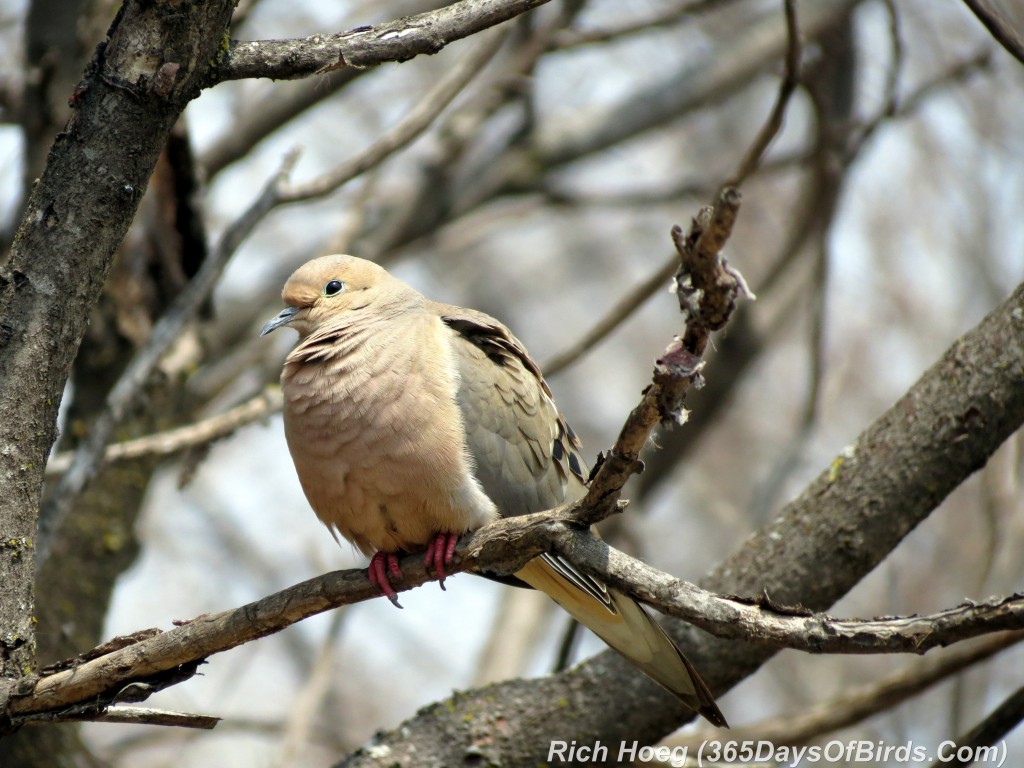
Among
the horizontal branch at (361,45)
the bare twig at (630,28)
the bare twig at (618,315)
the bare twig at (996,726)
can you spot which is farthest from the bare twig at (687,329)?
the bare twig at (630,28)

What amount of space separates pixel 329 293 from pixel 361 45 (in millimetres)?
1971

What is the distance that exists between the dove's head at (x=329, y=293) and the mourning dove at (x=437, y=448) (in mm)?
341

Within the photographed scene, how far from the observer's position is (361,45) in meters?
2.69

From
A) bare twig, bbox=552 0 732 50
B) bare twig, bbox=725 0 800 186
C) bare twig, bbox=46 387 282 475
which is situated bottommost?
bare twig, bbox=46 387 282 475

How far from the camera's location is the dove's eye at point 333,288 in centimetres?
454

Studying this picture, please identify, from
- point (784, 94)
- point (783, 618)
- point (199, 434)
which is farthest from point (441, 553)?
point (784, 94)

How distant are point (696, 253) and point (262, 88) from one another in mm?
6021

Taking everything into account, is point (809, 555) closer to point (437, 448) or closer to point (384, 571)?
point (437, 448)

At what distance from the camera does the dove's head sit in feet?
14.7

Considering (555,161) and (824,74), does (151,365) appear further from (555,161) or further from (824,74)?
(824,74)

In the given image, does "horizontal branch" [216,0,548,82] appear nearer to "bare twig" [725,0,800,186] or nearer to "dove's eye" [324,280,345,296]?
"dove's eye" [324,280,345,296]

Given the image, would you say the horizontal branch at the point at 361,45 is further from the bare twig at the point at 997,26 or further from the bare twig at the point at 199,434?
the bare twig at the point at 199,434

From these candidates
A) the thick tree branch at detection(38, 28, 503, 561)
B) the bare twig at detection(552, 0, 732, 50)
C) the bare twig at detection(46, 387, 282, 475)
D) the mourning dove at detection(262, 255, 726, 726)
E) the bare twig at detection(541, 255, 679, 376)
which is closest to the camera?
the mourning dove at detection(262, 255, 726, 726)

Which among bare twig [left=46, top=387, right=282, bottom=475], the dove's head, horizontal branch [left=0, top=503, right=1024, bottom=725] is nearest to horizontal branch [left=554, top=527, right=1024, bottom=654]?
horizontal branch [left=0, top=503, right=1024, bottom=725]
